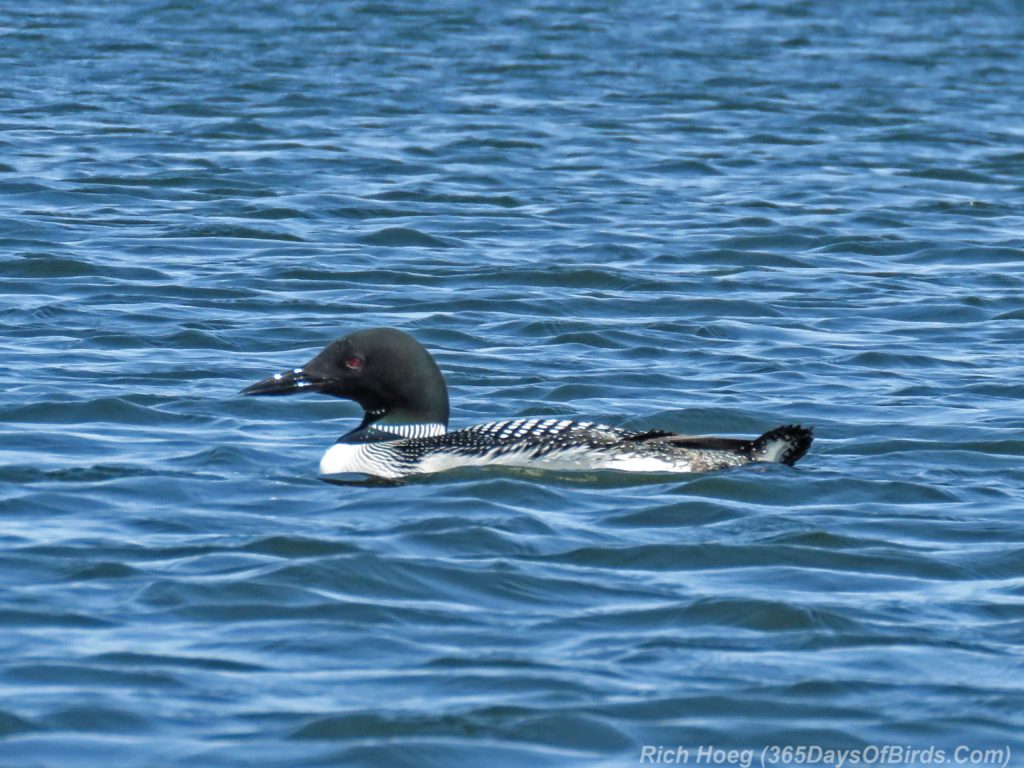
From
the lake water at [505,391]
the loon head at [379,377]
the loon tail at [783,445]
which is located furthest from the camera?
the loon head at [379,377]

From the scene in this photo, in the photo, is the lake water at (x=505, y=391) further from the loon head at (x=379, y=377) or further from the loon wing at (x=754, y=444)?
the loon head at (x=379, y=377)

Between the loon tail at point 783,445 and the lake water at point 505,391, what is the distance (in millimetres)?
63

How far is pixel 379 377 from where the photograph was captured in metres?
8.21

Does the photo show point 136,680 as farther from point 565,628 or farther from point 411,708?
point 565,628

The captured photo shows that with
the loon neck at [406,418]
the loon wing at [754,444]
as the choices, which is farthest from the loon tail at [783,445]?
the loon neck at [406,418]

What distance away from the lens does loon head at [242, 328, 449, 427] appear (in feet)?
26.7

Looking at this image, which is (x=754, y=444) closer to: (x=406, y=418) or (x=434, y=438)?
(x=434, y=438)

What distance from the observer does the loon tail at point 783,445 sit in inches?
299

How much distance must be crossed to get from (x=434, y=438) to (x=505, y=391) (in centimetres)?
146

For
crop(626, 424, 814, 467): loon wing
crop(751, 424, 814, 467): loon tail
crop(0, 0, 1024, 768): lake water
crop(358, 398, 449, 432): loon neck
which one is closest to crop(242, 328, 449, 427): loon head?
crop(358, 398, 449, 432): loon neck

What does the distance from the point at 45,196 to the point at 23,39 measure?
268 inches

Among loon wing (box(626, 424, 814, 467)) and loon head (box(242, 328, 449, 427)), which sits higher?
loon head (box(242, 328, 449, 427))

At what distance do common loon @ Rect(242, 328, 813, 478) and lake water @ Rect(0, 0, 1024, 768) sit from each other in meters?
0.11

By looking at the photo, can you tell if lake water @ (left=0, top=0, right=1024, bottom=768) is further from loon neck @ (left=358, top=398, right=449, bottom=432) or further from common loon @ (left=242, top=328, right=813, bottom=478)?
loon neck @ (left=358, top=398, right=449, bottom=432)
